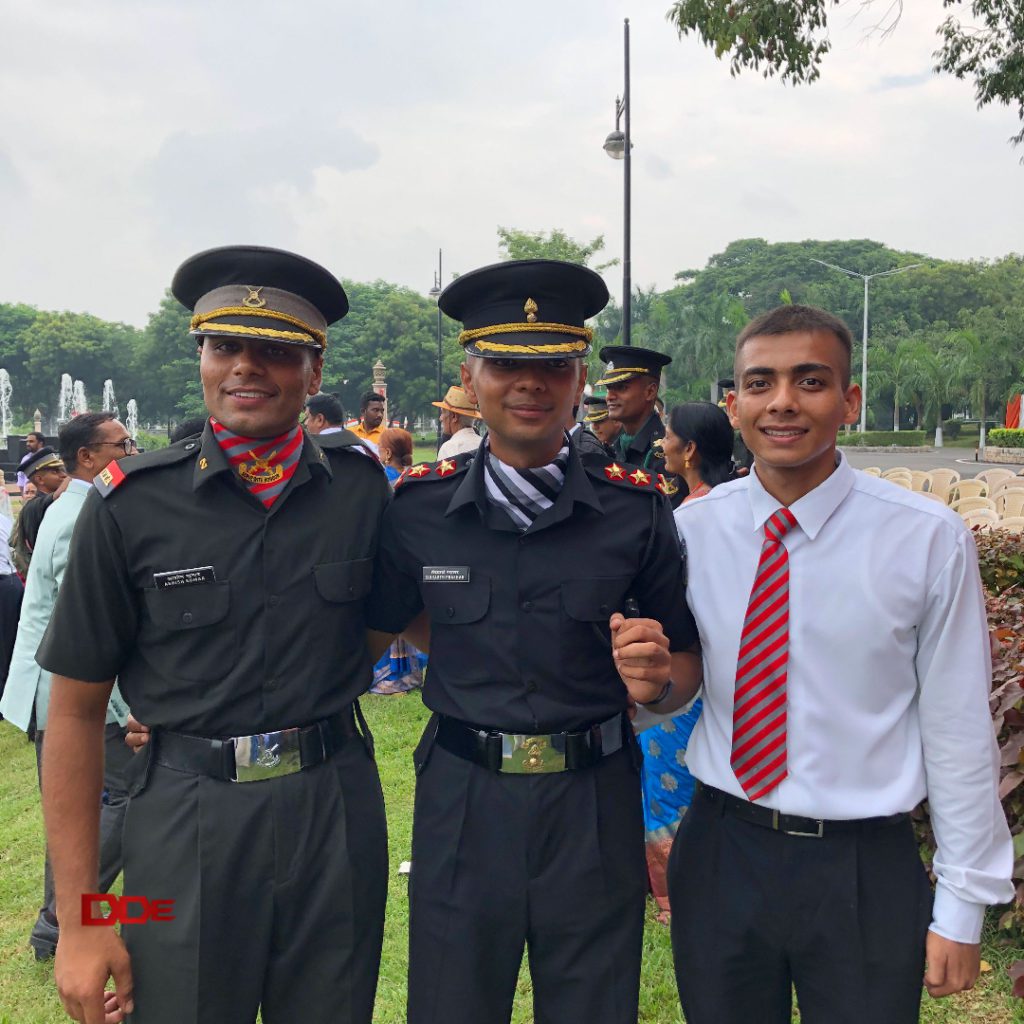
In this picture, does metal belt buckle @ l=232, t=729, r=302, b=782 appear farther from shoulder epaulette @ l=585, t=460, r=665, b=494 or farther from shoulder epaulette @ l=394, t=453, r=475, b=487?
shoulder epaulette @ l=585, t=460, r=665, b=494

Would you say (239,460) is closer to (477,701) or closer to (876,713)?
(477,701)

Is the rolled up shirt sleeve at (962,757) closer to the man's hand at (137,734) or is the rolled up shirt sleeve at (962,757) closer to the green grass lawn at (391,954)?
the green grass lawn at (391,954)

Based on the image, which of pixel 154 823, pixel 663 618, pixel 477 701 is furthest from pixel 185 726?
pixel 663 618

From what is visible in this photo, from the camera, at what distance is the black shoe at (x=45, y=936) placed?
3.64 metres

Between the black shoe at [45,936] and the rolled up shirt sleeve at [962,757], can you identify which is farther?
the black shoe at [45,936]

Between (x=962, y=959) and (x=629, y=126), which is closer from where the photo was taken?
(x=962, y=959)

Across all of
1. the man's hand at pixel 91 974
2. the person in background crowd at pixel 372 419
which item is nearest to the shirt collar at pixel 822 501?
the man's hand at pixel 91 974

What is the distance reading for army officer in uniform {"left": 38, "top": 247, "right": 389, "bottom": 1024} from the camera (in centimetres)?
194

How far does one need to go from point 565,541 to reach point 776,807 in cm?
79

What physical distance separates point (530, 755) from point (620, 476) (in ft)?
2.47

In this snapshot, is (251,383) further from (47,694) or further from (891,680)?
(47,694)

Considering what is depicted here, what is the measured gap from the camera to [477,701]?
211cm

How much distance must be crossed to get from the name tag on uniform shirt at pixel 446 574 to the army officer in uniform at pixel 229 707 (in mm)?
172

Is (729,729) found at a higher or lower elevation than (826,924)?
higher
